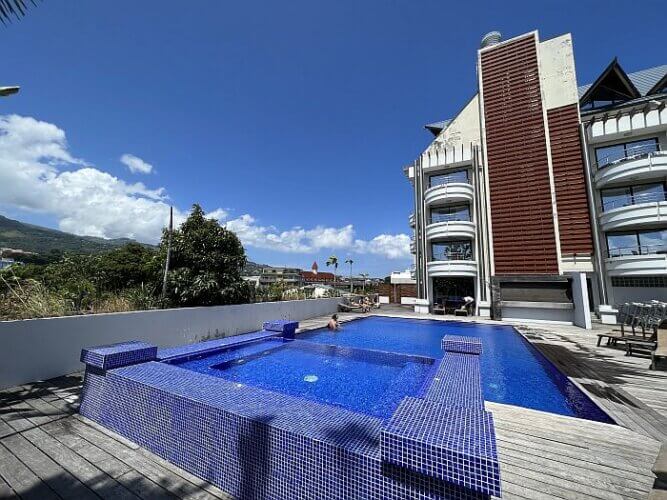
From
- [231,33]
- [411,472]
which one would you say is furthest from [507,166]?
[411,472]

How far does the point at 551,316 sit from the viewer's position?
52.7ft

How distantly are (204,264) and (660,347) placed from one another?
519 inches

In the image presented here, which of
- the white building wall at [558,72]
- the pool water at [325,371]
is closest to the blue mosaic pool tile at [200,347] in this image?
the pool water at [325,371]

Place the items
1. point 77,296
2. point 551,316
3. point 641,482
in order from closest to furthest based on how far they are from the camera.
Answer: point 641,482, point 77,296, point 551,316

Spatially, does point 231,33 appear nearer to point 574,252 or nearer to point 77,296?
point 77,296

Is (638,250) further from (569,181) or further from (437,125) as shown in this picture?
(437,125)

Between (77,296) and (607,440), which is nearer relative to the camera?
(607,440)

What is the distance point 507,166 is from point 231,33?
17.3 m

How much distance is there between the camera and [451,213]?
20344 mm

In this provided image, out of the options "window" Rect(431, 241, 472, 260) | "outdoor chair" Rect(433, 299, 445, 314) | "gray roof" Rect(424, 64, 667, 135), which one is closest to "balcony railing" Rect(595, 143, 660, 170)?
"gray roof" Rect(424, 64, 667, 135)

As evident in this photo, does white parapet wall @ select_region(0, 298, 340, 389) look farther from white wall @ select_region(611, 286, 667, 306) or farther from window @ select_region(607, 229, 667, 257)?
Answer: window @ select_region(607, 229, 667, 257)

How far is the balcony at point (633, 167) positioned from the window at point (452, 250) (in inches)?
307

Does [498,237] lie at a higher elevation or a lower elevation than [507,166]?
lower

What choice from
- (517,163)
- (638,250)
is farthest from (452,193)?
(638,250)
